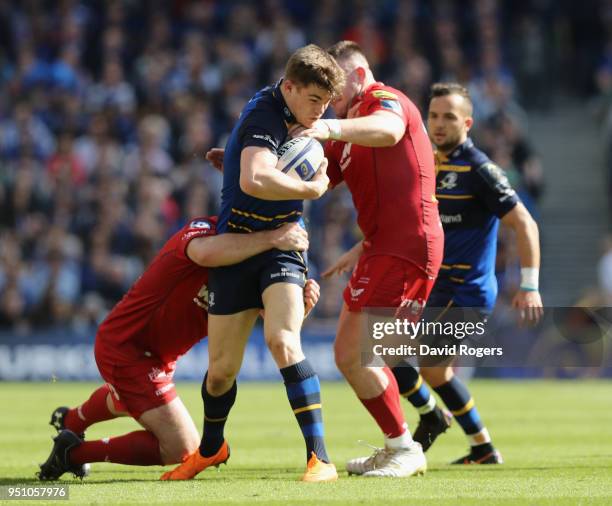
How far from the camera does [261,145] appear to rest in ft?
23.9

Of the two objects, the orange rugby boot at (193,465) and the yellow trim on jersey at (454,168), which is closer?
the orange rugby boot at (193,465)

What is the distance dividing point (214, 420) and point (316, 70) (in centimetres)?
229

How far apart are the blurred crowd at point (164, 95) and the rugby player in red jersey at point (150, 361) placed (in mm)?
10984

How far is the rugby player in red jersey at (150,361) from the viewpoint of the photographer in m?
7.74

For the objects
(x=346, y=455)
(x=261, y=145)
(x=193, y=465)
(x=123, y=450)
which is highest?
(x=261, y=145)

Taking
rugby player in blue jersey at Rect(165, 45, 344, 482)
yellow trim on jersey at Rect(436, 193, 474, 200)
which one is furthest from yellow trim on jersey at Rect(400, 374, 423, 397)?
rugby player in blue jersey at Rect(165, 45, 344, 482)

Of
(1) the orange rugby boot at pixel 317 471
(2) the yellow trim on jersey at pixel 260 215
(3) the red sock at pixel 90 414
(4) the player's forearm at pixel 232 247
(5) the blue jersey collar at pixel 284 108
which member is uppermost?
(5) the blue jersey collar at pixel 284 108

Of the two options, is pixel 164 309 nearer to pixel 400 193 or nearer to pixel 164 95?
pixel 400 193

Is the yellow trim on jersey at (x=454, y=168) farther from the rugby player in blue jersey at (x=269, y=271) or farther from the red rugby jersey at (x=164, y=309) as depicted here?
the red rugby jersey at (x=164, y=309)

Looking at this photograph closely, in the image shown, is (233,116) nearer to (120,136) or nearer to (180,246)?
(120,136)

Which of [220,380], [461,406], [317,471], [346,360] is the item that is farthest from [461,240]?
[317,471]

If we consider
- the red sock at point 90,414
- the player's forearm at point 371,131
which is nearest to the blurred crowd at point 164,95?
the red sock at point 90,414

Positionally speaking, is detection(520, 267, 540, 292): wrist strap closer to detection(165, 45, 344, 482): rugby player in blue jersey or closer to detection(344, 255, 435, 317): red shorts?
detection(344, 255, 435, 317): red shorts

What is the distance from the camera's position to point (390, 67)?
71.5ft
